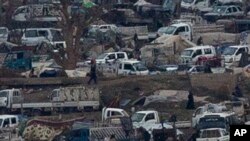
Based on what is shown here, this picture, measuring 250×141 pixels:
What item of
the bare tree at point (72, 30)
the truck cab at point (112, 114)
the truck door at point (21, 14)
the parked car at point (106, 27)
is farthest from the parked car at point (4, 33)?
the truck cab at point (112, 114)

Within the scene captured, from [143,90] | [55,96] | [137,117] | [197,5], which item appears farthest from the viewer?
[197,5]

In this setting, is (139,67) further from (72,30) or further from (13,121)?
(13,121)

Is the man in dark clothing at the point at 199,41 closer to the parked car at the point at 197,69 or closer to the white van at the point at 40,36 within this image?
the white van at the point at 40,36

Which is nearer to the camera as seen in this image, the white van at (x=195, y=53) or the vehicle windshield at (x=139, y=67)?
the vehicle windshield at (x=139, y=67)

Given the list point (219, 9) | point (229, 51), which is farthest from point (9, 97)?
point (219, 9)

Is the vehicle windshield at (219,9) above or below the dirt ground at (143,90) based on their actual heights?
below

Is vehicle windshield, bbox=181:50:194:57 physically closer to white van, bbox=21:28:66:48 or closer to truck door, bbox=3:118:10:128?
white van, bbox=21:28:66:48

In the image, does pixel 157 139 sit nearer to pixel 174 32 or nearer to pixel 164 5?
pixel 174 32
